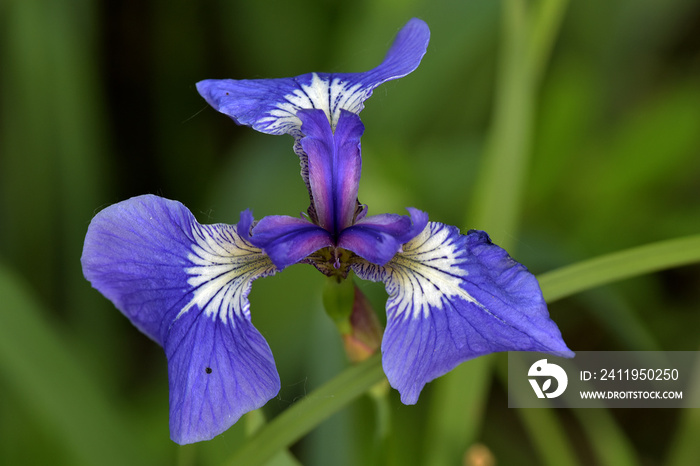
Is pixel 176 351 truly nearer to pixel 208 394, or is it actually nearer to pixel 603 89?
pixel 208 394

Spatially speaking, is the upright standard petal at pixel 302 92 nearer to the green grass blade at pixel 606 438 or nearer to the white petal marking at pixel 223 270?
the white petal marking at pixel 223 270

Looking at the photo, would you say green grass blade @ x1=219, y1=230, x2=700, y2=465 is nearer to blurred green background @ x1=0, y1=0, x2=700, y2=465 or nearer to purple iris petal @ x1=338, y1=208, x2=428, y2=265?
purple iris petal @ x1=338, y1=208, x2=428, y2=265

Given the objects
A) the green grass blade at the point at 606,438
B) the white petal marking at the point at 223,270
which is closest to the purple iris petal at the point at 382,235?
the white petal marking at the point at 223,270

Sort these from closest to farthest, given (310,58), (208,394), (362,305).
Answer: (208,394), (362,305), (310,58)

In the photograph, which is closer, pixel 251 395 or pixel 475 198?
pixel 251 395

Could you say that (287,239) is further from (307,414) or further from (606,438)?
(606,438)

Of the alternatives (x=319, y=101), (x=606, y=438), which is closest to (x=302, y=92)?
(x=319, y=101)

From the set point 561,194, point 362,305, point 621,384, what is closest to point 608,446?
point 621,384

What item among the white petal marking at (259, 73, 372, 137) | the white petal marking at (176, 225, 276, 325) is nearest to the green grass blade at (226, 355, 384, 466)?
the white petal marking at (176, 225, 276, 325)
